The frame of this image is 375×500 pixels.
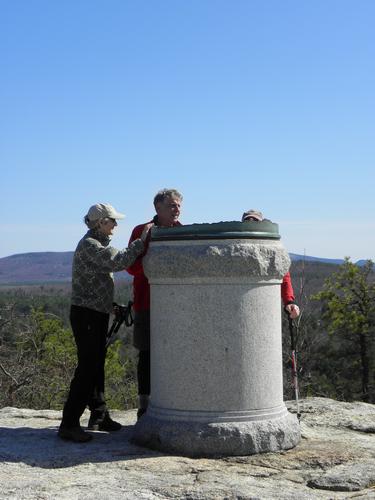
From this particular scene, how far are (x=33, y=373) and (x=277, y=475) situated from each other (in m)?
11.0

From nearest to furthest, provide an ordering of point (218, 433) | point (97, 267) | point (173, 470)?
point (173, 470) < point (218, 433) < point (97, 267)

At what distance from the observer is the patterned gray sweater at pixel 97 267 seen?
196 inches

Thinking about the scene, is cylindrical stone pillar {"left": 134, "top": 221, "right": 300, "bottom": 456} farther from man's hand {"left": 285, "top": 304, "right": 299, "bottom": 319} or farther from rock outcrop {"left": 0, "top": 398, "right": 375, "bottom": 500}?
man's hand {"left": 285, "top": 304, "right": 299, "bottom": 319}

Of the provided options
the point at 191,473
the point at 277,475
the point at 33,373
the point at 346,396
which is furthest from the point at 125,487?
the point at 346,396

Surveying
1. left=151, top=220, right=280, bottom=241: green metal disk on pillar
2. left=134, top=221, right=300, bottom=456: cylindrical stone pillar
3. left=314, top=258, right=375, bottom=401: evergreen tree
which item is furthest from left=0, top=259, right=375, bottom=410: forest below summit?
left=151, top=220, right=280, bottom=241: green metal disk on pillar

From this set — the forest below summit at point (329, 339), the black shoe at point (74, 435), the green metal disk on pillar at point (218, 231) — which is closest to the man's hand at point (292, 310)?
the green metal disk on pillar at point (218, 231)

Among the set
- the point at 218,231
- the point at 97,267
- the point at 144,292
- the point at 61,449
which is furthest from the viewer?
the point at 144,292

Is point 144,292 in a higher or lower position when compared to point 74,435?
higher

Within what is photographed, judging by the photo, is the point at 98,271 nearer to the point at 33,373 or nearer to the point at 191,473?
the point at 191,473

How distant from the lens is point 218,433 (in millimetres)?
4629

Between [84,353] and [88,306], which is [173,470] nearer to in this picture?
[84,353]

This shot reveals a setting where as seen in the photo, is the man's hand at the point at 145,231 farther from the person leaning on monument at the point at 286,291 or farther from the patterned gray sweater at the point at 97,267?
the person leaning on monument at the point at 286,291

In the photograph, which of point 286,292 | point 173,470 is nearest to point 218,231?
point 286,292

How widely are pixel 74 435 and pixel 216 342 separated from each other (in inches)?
52.6
